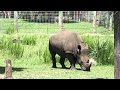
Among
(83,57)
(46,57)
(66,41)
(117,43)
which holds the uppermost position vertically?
(117,43)

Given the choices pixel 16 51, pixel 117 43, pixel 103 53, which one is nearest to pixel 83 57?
pixel 103 53

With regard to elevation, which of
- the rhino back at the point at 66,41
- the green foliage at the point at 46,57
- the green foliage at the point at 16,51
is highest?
the rhino back at the point at 66,41

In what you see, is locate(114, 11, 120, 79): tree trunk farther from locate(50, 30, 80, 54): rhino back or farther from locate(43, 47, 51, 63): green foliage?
locate(43, 47, 51, 63): green foliage

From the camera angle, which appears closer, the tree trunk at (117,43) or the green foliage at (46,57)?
the tree trunk at (117,43)

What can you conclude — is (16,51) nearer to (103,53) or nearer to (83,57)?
(83,57)

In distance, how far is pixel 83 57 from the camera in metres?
11.3

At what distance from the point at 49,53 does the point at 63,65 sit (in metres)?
1.09

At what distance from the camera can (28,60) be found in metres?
12.9

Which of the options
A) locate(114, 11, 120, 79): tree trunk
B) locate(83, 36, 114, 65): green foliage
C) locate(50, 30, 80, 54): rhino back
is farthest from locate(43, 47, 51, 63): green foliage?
locate(114, 11, 120, 79): tree trunk

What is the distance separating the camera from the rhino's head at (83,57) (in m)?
11.1

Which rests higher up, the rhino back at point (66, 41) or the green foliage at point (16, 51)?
the rhino back at point (66, 41)

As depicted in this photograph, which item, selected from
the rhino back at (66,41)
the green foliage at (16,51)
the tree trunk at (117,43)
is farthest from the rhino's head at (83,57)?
the tree trunk at (117,43)

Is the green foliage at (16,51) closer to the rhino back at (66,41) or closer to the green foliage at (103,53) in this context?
the rhino back at (66,41)
